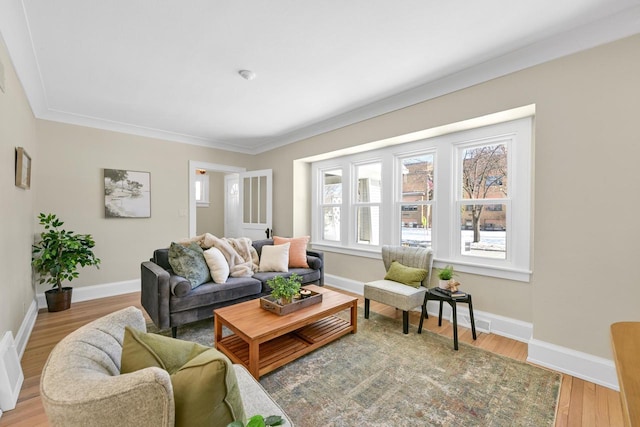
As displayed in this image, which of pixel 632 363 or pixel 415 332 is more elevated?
pixel 632 363

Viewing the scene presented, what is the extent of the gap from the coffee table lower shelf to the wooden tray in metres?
0.30

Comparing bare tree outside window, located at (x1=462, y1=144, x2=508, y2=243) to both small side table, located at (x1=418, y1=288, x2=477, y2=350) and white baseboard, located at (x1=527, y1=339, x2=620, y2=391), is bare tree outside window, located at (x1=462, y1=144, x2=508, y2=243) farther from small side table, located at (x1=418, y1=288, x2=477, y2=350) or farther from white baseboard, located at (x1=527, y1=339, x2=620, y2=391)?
white baseboard, located at (x1=527, y1=339, x2=620, y2=391)

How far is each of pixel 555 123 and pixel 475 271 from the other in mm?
1525

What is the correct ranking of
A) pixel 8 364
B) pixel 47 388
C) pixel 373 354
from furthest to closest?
pixel 373 354, pixel 8 364, pixel 47 388

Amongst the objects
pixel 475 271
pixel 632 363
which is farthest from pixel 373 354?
pixel 632 363

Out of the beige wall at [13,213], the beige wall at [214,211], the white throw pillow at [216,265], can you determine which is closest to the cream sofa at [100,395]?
the beige wall at [13,213]

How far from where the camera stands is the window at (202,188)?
6.64 metres

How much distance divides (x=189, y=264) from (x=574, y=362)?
11.1ft

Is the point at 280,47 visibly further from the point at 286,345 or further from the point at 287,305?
the point at 286,345

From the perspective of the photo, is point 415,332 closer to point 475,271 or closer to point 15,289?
point 475,271

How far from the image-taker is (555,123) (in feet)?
7.25

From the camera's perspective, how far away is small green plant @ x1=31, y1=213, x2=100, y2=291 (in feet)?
10.5

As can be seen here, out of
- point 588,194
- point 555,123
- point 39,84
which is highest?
point 39,84

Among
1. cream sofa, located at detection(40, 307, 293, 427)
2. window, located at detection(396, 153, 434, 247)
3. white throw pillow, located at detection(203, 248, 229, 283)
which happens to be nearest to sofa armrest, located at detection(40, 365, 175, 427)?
cream sofa, located at detection(40, 307, 293, 427)
